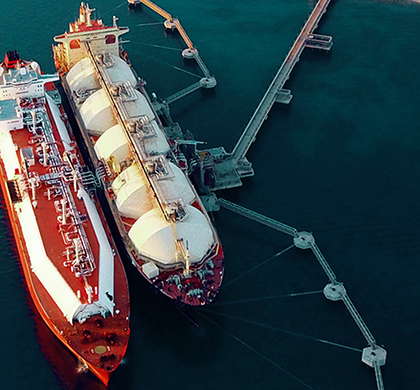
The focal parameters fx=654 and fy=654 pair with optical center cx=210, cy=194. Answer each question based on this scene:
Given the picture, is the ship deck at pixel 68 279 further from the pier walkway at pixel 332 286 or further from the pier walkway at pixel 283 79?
the pier walkway at pixel 283 79

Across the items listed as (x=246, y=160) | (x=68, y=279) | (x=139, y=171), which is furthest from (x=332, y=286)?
(x=68, y=279)

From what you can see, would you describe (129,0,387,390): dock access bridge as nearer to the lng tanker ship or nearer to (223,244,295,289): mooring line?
(223,244,295,289): mooring line

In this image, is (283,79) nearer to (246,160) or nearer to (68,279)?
(246,160)

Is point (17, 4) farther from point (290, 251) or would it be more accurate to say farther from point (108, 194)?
point (290, 251)

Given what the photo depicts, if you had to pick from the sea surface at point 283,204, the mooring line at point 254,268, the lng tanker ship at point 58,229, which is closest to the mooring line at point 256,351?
the sea surface at point 283,204

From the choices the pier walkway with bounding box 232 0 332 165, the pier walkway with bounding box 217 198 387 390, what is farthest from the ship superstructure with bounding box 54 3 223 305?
the pier walkway with bounding box 232 0 332 165

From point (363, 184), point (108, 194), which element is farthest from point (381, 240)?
point (108, 194)
